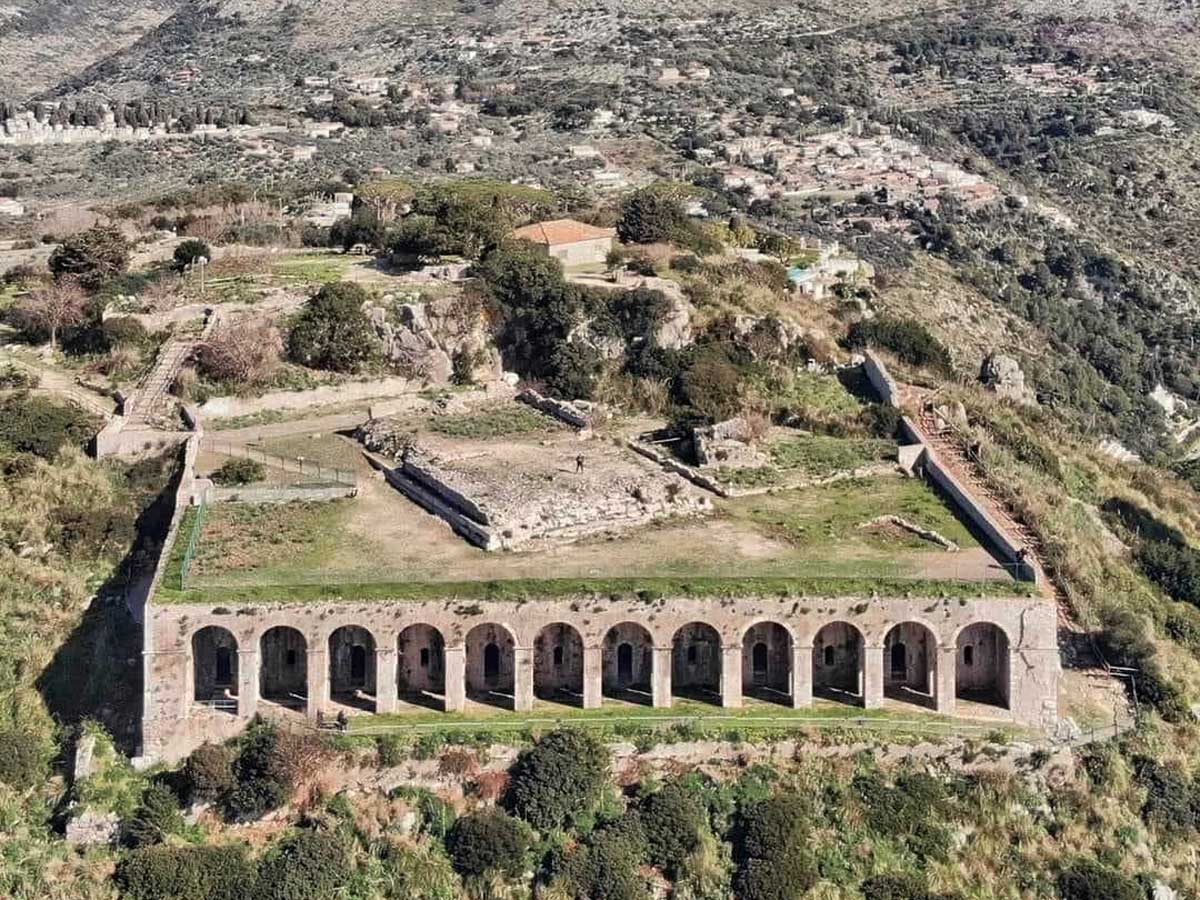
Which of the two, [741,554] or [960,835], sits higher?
[741,554]

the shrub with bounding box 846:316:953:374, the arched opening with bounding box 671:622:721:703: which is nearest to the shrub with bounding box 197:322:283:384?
the arched opening with bounding box 671:622:721:703

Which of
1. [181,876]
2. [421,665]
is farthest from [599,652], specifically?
[181,876]

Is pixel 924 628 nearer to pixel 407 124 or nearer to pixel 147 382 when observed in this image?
pixel 147 382

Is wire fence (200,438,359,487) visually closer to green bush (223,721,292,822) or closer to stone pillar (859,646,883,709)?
green bush (223,721,292,822)

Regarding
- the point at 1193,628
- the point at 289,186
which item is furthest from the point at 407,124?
the point at 1193,628

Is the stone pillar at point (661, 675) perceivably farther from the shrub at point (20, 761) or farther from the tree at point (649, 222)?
the tree at point (649, 222)

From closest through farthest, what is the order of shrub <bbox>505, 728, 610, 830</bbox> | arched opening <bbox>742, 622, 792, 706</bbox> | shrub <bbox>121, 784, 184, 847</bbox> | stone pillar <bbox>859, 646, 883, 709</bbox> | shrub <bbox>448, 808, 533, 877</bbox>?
shrub <bbox>448, 808, 533, 877</bbox>
shrub <bbox>121, 784, 184, 847</bbox>
shrub <bbox>505, 728, 610, 830</bbox>
stone pillar <bbox>859, 646, 883, 709</bbox>
arched opening <bbox>742, 622, 792, 706</bbox>
